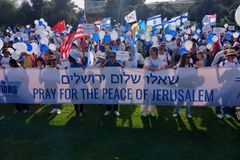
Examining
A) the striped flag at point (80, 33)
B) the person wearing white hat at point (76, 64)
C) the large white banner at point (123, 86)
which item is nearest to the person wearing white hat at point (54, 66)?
the person wearing white hat at point (76, 64)

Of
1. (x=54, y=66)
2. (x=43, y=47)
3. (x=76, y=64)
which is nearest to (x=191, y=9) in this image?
(x=43, y=47)

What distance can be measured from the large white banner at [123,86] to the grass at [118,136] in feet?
2.01

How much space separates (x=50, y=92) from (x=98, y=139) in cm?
197

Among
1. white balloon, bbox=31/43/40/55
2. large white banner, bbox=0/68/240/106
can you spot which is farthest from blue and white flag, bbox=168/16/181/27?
large white banner, bbox=0/68/240/106

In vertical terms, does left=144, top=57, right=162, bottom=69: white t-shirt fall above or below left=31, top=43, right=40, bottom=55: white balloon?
below

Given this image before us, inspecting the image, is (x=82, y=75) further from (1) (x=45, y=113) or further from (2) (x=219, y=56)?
(2) (x=219, y=56)

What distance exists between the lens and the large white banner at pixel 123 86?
7695 millimetres

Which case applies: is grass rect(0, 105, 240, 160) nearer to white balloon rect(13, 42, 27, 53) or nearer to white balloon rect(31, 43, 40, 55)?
white balloon rect(13, 42, 27, 53)

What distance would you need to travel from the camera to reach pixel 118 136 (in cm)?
750

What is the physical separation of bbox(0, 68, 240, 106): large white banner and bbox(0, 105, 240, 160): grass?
24.1 inches

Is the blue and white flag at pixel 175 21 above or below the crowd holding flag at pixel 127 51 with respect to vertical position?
above

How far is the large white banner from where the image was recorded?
770cm

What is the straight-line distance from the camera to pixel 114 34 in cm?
1411

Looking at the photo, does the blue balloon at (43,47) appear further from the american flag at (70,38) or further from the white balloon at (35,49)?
the american flag at (70,38)
